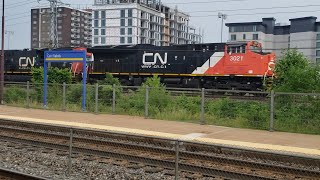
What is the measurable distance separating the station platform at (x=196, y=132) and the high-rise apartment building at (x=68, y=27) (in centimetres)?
13212

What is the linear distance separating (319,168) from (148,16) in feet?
380

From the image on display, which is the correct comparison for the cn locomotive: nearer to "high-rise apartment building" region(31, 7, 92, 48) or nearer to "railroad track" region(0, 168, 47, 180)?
"railroad track" region(0, 168, 47, 180)

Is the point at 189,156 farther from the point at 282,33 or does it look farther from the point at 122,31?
the point at 122,31

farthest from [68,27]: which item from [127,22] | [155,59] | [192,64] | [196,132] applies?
[196,132]

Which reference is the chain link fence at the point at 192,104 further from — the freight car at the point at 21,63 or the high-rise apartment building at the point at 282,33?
the high-rise apartment building at the point at 282,33

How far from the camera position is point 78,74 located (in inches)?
1347

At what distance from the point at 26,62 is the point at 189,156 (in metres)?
33.7

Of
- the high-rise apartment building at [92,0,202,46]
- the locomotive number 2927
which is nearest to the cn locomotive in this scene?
the locomotive number 2927

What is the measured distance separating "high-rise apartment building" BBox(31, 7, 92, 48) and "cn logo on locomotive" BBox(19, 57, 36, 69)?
107 m

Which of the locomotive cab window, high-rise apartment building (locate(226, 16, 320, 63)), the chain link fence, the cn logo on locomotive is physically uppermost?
high-rise apartment building (locate(226, 16, 320, 63))

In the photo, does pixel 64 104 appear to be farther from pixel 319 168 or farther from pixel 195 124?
pixel 319 168

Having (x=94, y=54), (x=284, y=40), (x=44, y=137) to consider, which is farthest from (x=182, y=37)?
(x=44, y=137)

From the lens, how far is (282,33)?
10588cm

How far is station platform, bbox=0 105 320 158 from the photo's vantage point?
1075 cm
